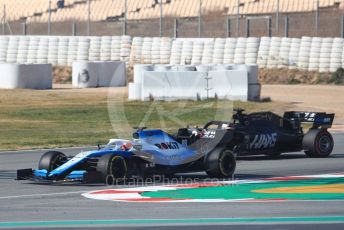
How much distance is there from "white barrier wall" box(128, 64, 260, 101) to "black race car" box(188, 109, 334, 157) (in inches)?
525

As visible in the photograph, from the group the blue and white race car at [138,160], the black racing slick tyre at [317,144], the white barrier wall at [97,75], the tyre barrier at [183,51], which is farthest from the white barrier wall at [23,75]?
the blue and white race car at [138,160]

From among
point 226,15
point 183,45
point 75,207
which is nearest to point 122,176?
point 75,207

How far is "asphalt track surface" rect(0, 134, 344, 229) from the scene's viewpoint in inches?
450

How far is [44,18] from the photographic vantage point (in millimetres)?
61469

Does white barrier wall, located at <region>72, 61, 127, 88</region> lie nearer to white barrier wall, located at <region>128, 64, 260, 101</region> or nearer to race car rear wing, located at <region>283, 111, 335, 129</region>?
white barrier wall, located at <region>128, 64, 260, 101</region>

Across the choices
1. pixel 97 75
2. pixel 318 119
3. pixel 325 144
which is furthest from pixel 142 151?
pixel 97 75

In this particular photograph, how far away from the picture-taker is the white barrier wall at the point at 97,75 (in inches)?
1719

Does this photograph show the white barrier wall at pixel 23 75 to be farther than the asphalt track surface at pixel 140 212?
Yes

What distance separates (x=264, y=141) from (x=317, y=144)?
122 centimetres

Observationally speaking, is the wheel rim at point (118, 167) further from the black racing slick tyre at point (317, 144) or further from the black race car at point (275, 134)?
the black racing slick tyre at point (317, 144)

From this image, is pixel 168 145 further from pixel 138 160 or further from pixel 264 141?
pixel 264 141

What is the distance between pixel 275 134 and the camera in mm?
Answer: 19516

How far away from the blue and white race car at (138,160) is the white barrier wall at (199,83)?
1708 cm

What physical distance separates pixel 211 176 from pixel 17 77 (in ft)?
87.4
